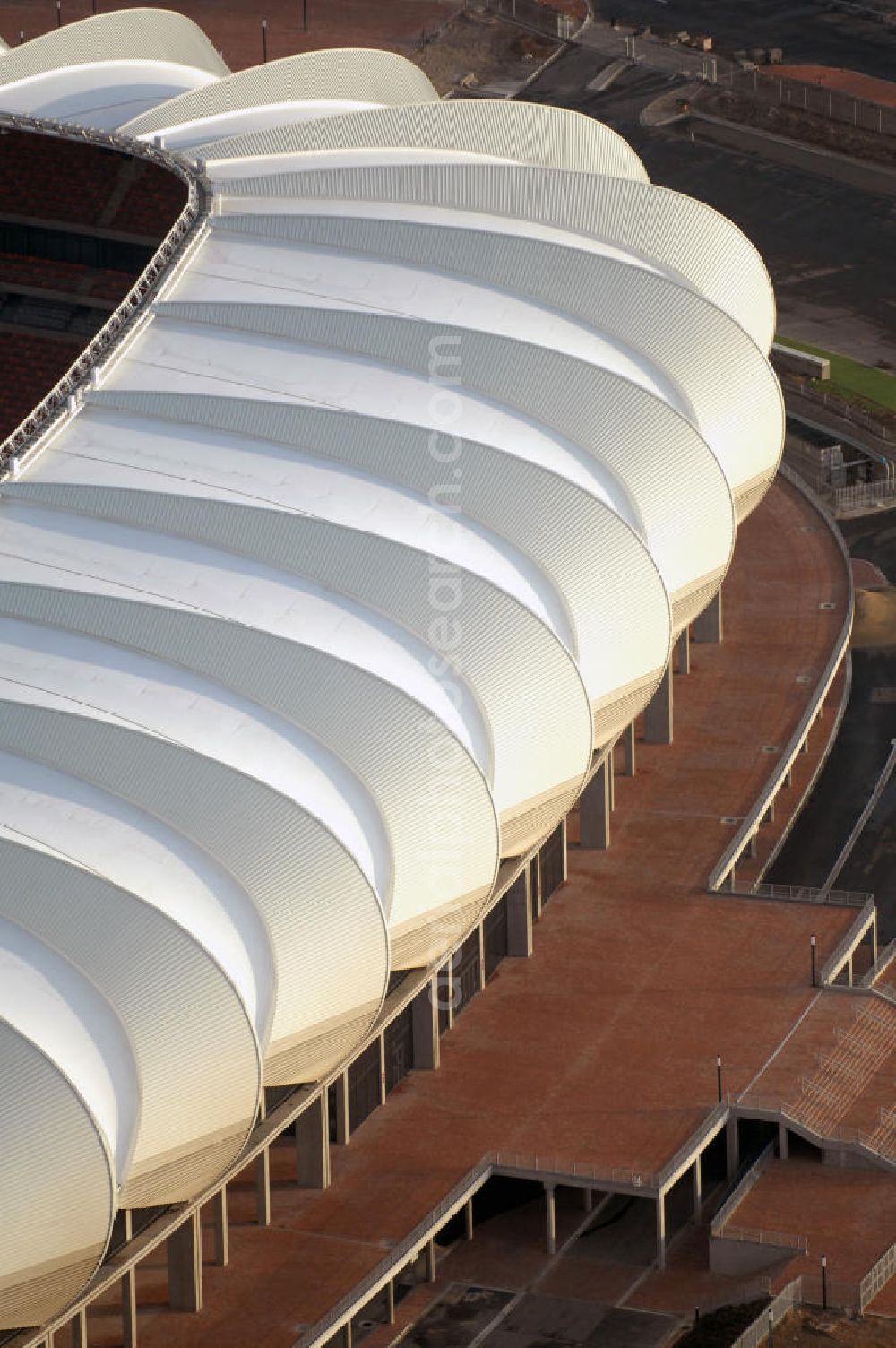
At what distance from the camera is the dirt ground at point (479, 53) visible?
610 feet

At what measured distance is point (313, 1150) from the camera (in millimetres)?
92562

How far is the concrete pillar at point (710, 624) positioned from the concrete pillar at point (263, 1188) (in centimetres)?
4031

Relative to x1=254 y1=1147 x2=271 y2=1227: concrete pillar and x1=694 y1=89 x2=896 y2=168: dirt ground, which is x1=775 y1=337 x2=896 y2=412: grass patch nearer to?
x1=694 y1=89 x2=896 y2=168: dirt ground

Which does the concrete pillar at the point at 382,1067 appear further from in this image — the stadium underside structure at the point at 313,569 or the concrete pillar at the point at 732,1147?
the concrete pillar at the point at 732,1147

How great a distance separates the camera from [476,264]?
11556 cm

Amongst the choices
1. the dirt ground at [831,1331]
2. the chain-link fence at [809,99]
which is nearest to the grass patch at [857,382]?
the chain-link fence at [809,99]

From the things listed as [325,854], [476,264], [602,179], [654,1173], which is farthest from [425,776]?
[602,179]

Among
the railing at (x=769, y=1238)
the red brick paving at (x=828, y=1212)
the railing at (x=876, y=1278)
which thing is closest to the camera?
the railing at (x=876, y=1278)

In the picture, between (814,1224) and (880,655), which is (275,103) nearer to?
(880,655)

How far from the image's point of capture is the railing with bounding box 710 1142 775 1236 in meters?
91.8

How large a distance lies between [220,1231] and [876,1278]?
1881 centimetres

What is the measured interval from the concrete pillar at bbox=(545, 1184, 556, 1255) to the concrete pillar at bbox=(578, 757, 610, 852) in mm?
19775

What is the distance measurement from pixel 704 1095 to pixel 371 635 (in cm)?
1755

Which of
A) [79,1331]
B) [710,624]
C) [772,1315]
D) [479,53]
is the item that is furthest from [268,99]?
[479,53]
